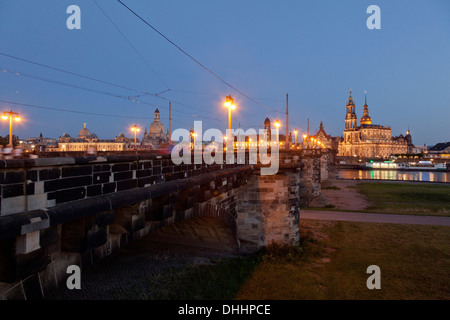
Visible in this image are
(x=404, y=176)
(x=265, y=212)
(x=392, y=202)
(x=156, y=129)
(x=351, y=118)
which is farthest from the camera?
(x=351, y=118)

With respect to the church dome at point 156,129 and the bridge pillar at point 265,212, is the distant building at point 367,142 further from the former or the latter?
the bridge pillar at point 265,212

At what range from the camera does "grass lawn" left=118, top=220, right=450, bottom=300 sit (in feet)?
36.9

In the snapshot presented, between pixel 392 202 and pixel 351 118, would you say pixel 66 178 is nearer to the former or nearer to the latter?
pixel 392 202

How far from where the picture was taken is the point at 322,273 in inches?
513

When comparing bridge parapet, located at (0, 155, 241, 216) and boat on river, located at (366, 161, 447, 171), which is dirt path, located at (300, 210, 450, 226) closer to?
bridge parapet, located at (0, 155, 241, 216)

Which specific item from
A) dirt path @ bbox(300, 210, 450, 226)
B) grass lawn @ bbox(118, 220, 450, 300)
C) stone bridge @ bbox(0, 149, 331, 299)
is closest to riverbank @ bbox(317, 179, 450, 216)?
dirt path @ bbox(300, 210, 450, 226)

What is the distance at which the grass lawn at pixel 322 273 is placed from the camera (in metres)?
11.2

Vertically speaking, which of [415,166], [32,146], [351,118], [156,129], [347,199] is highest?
[351,118]

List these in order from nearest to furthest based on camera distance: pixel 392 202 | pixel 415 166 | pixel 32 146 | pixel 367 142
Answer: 1. pixel 32 146
2. pixel 392 202
3. pixel 415 166
4. pixel 367 142

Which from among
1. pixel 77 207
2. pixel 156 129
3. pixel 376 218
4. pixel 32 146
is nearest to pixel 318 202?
pixel 376 218

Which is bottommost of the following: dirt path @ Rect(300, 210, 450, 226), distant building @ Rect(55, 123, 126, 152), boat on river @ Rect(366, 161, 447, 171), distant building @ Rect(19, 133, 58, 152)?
dirt path @ Rect(300, 210, 450, 226)

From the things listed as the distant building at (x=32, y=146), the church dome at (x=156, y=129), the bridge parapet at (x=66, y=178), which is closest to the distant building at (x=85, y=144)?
the distant building at (x=32, y=146)

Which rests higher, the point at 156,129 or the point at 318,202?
the point at 156,129
